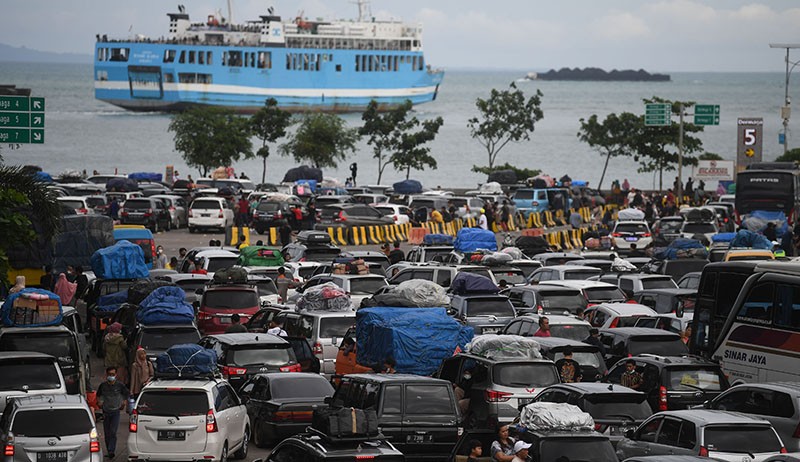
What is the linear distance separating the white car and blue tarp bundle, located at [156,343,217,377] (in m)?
32.9

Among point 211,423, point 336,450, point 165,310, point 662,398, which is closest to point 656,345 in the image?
point 662,398

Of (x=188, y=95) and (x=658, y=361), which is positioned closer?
(x=658, y=361)

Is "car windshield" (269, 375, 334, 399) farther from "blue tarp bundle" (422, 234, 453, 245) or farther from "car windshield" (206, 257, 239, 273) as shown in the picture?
"blue tarp bundle" (422, 234, 453, 245)

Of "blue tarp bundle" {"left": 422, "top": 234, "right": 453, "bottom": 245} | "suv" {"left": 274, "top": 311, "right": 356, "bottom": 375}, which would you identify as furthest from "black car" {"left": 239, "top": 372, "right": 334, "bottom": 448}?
"blue tarp bundle" {"left": 422, "top": 234, "right": 453, "bottom": 245}

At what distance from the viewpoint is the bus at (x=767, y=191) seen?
4906cm

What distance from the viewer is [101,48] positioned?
190m

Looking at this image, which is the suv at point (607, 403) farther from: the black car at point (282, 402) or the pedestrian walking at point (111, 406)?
the pedestrian walking at point (111, 406)

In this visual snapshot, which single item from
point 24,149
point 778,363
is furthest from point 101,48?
point 778,363

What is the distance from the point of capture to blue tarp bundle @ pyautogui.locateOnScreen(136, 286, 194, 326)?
76.9 ft

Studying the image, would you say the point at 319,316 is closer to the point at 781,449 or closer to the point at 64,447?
the point at 64,447

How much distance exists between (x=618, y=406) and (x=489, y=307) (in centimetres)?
883

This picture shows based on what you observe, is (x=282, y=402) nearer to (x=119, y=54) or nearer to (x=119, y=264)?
(x=119, y=264)

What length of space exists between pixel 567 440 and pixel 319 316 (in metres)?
9.99

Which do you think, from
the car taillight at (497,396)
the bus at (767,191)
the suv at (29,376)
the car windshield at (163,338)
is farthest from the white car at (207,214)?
the car taillight at (497,396)
